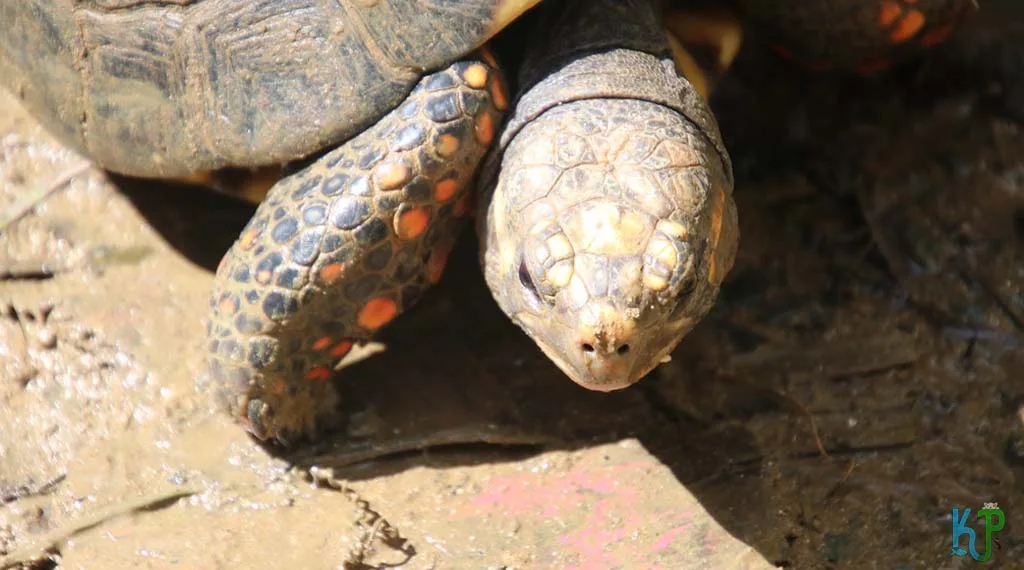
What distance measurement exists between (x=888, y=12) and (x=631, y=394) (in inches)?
64.2

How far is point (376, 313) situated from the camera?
11.4ft

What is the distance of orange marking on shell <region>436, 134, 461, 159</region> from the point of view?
324 cm

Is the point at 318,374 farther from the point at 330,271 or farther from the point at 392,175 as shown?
the point at 392,175

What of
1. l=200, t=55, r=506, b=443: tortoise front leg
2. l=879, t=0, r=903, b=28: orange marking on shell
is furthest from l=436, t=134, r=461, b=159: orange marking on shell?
l=879, t=0, r=903, b=28: orange marking on shell

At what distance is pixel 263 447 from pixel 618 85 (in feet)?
5.25

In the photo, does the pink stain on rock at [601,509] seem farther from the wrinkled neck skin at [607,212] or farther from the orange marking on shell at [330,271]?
the orange marking on shell at [330,271]

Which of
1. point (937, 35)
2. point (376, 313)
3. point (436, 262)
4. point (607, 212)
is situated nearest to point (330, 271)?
point (376, 313)

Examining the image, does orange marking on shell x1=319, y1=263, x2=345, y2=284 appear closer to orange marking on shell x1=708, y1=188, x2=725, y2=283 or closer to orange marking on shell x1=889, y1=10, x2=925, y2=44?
orange marking on shell x1=708, y1=188, x2=725, y2=283

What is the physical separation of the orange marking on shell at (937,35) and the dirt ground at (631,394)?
0.28 metres

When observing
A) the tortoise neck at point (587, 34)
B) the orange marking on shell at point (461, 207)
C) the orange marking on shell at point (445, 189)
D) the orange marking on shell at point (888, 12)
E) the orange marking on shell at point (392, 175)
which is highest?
the tortoise neck at point (587, 34)

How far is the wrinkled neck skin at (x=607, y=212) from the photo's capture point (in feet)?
9.39

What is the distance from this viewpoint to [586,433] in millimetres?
3666

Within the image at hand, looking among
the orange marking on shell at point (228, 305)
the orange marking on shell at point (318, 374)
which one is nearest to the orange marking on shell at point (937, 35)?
the orange marking on shell at point (318, 374)

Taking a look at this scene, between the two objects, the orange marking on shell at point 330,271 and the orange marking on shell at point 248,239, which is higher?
the orange marking on shell at point 248,239
